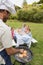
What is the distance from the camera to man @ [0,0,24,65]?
9.50 ft

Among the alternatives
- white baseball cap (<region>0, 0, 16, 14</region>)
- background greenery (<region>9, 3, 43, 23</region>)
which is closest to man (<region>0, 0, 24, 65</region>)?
white baseball cap (<region>0, 0, 16, 14</region>)

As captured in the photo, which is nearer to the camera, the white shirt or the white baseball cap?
the white shirt

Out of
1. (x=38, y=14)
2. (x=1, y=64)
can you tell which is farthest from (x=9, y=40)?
(x=38, y=14)

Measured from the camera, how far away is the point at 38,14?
54.2 feet

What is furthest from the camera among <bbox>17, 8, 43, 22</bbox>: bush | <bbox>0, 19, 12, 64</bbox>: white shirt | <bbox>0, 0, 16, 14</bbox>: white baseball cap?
<bbox>17, 8, 43, 22</bbox>: bush

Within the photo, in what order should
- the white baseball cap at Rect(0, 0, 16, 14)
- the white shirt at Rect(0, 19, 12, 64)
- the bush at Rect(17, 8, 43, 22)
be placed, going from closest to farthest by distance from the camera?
the white shirt at Rect(0, 19, 12, 64), the white baseball cap at Rect(0, 0, 16, 14), the bush at Rect(17, 8, 43, 22)

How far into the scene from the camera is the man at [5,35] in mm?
2895

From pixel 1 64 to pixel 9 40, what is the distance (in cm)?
39

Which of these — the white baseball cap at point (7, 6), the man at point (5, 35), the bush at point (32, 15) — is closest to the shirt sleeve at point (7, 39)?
the man at point (5, 35)

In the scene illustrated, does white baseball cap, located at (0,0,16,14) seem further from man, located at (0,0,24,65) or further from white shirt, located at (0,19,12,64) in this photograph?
white shirt, located at (0,19,12,64)

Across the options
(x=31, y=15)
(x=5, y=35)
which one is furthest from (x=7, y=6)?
(x=31, y=15)

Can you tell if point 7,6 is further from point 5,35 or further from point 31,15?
point 31,15

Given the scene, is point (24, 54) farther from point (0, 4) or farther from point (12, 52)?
point (0, 4)

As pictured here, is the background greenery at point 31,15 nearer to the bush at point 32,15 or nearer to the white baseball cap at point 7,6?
the bush at point 32,15
